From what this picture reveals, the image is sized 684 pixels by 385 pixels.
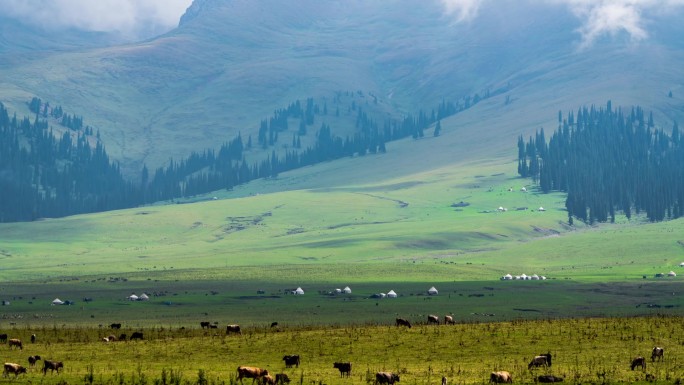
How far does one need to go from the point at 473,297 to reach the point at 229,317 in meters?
35.3

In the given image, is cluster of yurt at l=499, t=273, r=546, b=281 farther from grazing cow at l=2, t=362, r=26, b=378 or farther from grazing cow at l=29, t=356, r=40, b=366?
grazing cow at l=2, t=362, r=26, b=378

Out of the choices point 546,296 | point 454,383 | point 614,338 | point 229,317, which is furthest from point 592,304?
point 454,383

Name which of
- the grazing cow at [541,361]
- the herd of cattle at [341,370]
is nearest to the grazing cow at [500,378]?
the herd of cattle at [341,370]

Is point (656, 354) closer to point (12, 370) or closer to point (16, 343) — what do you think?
point (12, 370)

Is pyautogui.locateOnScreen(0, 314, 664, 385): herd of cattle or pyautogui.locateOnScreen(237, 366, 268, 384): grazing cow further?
pyautogui.locateOnScreen(237, 366, 268, 384): grazing cow

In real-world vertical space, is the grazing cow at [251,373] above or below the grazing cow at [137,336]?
below

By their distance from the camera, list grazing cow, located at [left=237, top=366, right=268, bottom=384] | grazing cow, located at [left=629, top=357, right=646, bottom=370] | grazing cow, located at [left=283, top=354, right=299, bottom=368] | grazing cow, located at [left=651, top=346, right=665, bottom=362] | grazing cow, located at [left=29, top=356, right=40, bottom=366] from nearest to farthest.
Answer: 1. grazing cow, located at [left=237, top=366, right=268, bottom=384]
2. grazing cow, located at [left=629, top=357, right=646, bottom=370]
3. grazing cow, located at [left=283, top=354, right=299, bottom=368]
4. grazing cow, located at [left=651, top=346, right=665, bottom=362]
5. grazing cow, located at [left=29, top=356, right=40, bottom=366]

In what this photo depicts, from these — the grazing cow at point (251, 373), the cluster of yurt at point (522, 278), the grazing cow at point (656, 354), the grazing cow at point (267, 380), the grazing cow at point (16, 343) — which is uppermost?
the cluster of yurt at point (522, 278)

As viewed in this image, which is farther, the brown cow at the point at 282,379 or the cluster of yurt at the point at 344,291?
the cluster of yurt at the point at 344,291

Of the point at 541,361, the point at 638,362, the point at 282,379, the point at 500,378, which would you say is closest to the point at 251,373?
the point at 282,379

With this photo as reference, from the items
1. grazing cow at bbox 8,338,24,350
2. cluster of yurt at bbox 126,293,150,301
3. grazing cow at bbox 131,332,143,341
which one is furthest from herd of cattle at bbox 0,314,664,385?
cluster of yurt at bbox 126,293,150,301

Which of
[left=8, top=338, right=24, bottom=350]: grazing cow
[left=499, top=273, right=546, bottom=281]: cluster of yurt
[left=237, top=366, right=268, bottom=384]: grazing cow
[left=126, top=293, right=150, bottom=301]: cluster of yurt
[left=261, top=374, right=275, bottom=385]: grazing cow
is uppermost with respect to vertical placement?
[left=499, top=273, right=546, bottom=281]: cluster of yurt

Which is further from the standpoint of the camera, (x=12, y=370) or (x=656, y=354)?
(x=656, y=354)

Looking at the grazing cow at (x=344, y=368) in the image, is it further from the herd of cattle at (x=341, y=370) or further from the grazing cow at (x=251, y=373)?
the grazing cow at (x=251, y=373)
